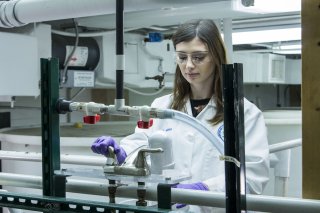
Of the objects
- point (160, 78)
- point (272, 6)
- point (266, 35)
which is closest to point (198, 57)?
point (272, 6)

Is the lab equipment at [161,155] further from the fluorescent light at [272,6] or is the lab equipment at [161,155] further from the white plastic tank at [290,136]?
the white plastic tank at [290,136]

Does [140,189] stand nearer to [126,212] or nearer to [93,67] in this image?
[126,212]

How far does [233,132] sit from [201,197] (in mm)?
165

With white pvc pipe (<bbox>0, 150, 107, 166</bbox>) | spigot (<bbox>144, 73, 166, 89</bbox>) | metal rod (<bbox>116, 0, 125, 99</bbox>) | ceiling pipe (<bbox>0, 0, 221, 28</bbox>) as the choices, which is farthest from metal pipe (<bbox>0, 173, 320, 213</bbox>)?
spigot (<bbox>144, 73, 166, 89</bbox>)

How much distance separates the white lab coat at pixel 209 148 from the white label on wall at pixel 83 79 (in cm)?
132

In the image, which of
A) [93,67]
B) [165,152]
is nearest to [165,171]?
[165,152]

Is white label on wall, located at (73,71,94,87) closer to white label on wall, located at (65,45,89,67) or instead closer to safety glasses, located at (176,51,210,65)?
white label on wall, located at (65,45,89,67)

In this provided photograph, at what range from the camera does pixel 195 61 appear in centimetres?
141

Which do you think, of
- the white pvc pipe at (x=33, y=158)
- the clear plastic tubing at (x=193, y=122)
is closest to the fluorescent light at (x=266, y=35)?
the white pvc pipe at (x=33, y=158)

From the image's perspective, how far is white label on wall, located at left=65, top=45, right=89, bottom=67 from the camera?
2734 mm

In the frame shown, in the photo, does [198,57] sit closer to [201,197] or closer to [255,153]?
[255,153]

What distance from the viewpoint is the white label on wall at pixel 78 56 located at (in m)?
2.73

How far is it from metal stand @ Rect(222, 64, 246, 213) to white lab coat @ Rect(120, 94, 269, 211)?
48cm

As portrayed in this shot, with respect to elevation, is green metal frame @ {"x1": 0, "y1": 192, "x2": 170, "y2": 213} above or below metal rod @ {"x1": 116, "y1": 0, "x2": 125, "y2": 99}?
below
